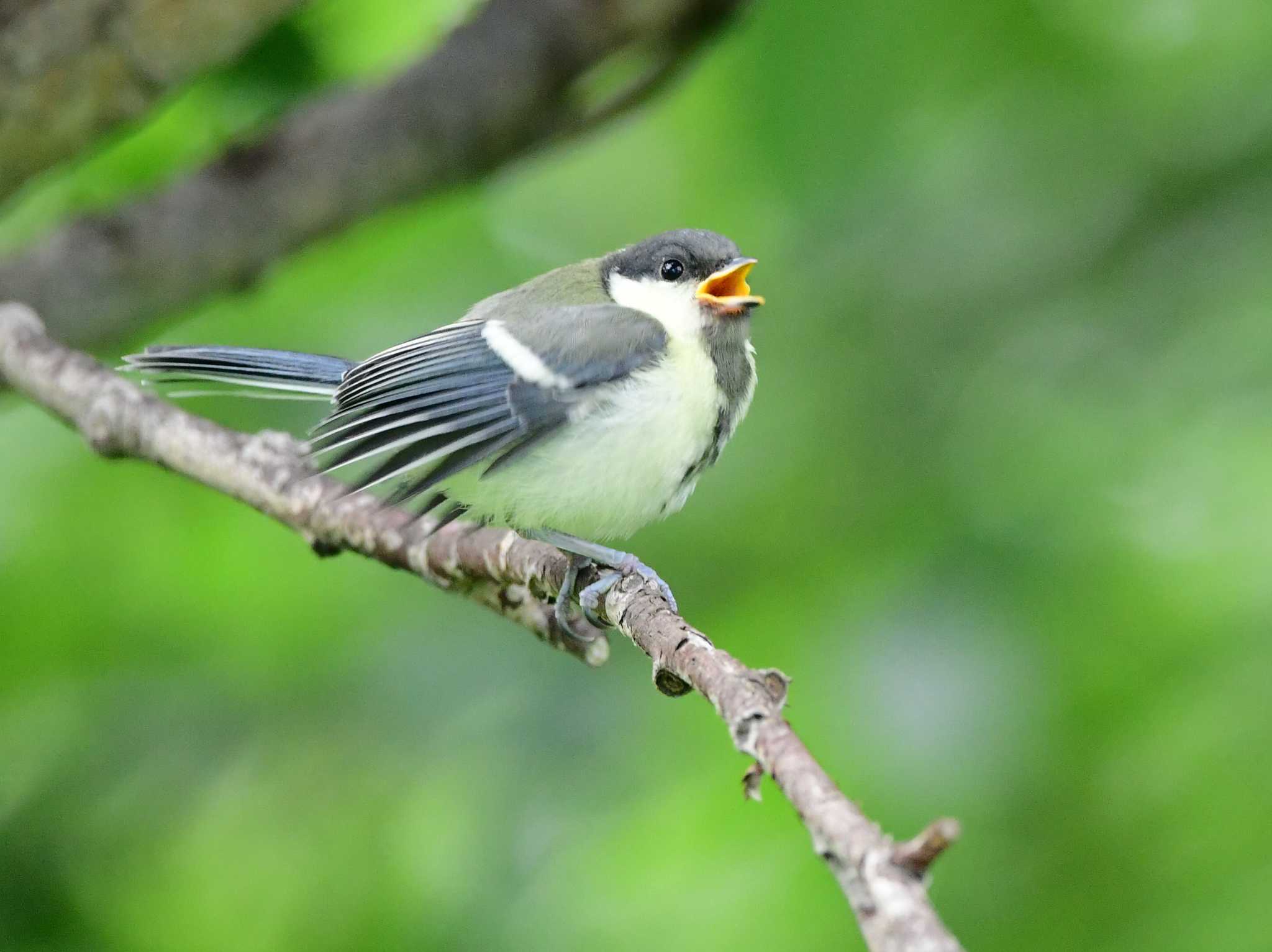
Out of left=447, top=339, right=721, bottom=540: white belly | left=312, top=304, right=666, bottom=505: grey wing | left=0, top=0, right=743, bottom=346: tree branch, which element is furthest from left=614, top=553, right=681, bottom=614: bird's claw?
left=0, top=0, right=743, bottom=346: tree branch

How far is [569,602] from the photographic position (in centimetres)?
196

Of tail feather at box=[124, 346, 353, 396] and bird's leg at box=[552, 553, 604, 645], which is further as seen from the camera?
tail feather at box=[124, 346, 353, 396]

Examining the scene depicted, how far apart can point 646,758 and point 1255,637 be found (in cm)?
103

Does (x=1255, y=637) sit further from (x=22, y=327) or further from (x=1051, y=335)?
(x=22, y=327)

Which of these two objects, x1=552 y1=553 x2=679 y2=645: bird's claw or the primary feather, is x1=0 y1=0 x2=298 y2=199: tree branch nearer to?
the primary feather

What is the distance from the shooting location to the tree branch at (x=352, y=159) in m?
2.62

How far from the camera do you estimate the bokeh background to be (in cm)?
211

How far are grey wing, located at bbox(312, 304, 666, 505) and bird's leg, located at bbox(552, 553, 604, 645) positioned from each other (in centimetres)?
19

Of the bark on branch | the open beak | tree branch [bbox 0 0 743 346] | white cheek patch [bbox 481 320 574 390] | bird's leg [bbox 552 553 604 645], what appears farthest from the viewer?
tree branch [bbox 0 0 743 346]

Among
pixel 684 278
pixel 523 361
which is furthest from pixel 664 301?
Result: pixel 523 361

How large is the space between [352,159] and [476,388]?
901mm

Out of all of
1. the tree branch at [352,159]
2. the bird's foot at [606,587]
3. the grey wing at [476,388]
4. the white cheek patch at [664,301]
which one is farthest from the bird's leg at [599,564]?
the tree branch at [352,159]

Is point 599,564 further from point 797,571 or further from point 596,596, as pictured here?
point 797,571

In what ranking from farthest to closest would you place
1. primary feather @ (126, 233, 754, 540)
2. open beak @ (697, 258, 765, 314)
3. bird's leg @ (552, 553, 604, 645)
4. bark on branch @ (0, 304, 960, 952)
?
open beak @ (697, 258, 765, 314) < primary feather @ (126, 233, 754, 540) < bird's leg @ (552, 553, 604, 645) < bark on branch @ (0, 304, 960, 952)
